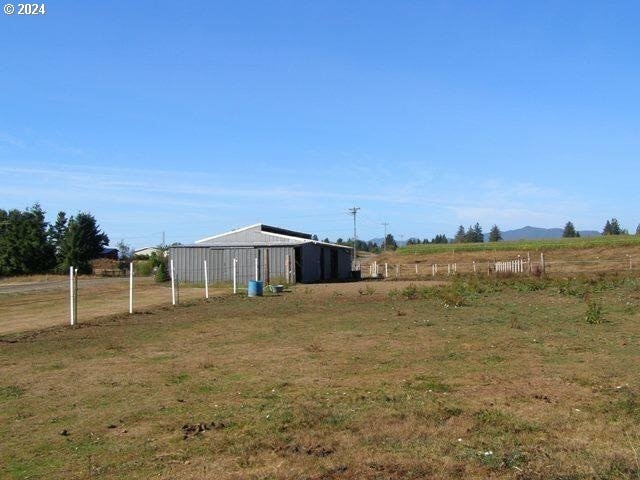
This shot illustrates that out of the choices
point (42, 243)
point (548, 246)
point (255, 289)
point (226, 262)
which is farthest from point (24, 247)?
point (548, 246)

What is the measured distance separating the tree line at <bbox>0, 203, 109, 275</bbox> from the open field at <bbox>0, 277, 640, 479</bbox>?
6014cm

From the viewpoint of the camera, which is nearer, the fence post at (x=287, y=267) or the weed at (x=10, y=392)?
the weed at (x=10, y=392)

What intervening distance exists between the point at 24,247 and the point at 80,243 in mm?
6306

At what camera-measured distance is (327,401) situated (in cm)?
747

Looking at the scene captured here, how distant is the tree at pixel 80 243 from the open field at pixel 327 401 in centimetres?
6092

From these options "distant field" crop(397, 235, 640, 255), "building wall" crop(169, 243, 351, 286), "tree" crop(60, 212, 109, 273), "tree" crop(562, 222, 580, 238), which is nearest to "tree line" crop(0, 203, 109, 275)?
"tree" crop(60, 212, 109, 273)

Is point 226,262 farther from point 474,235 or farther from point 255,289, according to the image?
point 474,235

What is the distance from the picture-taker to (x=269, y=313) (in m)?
19.7

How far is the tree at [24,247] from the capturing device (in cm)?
7000

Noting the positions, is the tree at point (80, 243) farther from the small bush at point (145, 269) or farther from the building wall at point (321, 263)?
the building wall at point (321, 263)

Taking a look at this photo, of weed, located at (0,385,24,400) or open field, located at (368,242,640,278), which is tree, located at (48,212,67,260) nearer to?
open field, located at (368,242,640,278)

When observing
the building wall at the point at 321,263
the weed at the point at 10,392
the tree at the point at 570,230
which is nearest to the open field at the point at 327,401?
the weed at the point at 10,392

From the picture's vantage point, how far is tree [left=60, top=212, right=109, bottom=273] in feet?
239

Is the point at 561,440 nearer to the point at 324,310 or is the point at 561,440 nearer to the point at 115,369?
the point at 115,369
